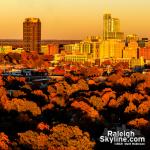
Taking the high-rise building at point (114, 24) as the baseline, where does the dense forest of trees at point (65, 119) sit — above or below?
below

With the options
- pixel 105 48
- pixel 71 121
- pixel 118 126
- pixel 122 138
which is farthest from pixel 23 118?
pixel 105 48

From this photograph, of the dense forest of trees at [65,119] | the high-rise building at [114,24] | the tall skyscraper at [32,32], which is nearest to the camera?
the dense forest of trees at [65,119]

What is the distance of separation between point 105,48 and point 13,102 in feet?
180

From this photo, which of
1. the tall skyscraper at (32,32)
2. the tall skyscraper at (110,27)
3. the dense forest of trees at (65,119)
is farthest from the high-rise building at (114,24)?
the dense forest of trees at (65,119)

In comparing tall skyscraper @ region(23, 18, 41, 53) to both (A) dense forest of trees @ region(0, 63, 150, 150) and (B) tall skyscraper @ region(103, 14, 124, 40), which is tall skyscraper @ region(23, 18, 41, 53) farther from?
(A) dense forest of trees @ region(0, 63, 150, 150)

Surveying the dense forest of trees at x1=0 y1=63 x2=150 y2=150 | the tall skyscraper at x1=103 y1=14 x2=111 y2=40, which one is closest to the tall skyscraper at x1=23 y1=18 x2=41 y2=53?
the tall skyscraper at x1=103 y1=14 x2=111 y2=40

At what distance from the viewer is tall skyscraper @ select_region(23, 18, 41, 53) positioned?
245ft

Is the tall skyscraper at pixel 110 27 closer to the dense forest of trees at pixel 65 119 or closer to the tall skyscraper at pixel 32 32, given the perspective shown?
the tall skyscraper at pixel 32 32

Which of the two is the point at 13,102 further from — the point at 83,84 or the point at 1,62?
the point at 1,62

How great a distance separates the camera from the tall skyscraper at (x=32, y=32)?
2936 inches

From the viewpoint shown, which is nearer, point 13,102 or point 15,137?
point 15,137

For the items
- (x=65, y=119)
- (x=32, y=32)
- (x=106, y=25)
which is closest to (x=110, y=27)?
(x=106, y=25)

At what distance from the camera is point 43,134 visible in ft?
37.2

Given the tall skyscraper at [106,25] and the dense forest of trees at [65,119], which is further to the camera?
the tall skyscraper at [106,25]
